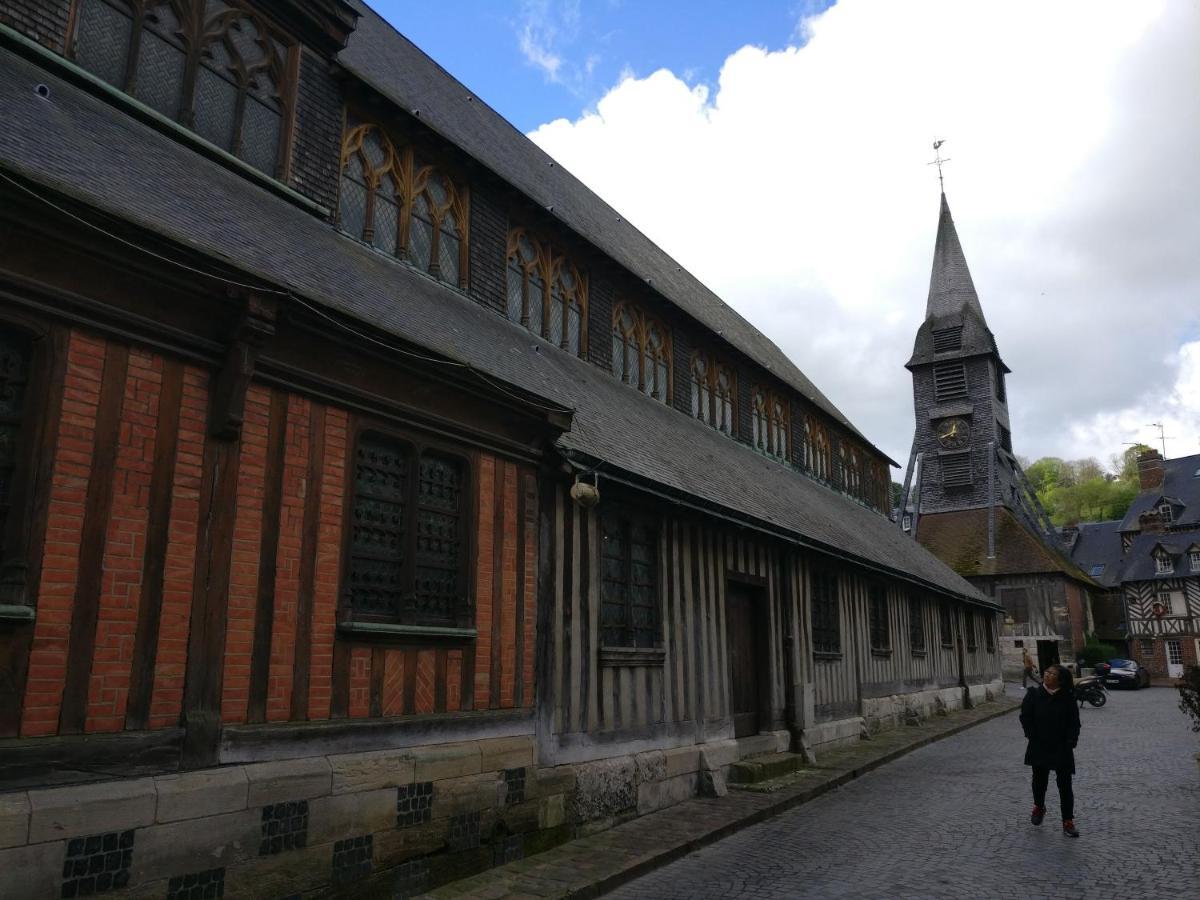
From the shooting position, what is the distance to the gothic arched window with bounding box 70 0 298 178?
6.84 meters

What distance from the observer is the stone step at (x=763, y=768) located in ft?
32.5

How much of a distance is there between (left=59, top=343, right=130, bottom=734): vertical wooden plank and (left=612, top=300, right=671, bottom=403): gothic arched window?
8.49m

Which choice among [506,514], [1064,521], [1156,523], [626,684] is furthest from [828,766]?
[1064,521]

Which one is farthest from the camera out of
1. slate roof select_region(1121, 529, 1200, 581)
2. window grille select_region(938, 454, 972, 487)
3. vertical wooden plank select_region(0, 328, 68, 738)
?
window grille select_region(938, 454, 972, 487)

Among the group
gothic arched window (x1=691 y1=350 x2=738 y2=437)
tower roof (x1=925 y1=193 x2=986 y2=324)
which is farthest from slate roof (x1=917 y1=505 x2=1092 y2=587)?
gothic arched window (x1=691 y1=350 x2=738 y2=437)

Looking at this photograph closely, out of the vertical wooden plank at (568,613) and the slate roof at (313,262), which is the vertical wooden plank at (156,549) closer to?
the slate roof at (313,262)

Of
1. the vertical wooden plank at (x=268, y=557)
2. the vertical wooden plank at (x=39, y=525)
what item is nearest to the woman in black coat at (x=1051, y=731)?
the vertical wooden plank at (x=268, y=557)

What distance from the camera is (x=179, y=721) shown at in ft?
15.3

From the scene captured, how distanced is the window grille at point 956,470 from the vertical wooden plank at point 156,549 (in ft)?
138

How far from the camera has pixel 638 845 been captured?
7078 mm

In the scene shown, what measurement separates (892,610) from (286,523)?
14.4 m

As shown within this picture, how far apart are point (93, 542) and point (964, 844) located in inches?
268

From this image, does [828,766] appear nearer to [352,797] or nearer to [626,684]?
[626,684]

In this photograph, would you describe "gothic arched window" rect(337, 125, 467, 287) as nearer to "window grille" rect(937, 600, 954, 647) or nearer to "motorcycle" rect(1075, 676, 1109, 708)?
"window grille" rect(937, 600, 954, 647)
